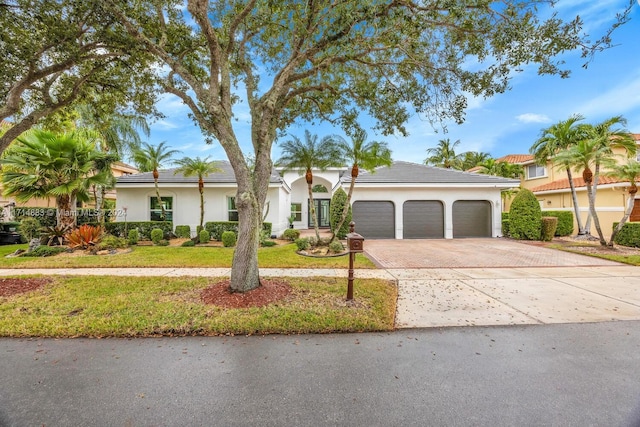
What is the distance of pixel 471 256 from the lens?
10.5 meters

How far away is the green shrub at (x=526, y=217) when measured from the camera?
49.2ft

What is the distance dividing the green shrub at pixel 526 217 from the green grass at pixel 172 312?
42.6 ft

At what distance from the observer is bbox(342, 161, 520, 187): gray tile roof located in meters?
15.8

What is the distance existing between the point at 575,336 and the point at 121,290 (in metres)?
8.33

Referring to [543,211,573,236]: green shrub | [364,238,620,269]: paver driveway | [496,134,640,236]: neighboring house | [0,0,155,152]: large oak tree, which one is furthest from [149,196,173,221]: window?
[543,211,573,236]: green shrub

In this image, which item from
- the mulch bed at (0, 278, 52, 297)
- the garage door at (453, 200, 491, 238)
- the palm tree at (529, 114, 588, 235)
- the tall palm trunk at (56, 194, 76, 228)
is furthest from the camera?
the garage door at (453, 200, 491, 238)

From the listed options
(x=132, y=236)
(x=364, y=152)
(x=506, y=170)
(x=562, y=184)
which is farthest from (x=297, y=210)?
(x=562, y=184)

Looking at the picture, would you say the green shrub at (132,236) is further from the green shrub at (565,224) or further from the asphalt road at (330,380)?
the green shrub at (565,224)

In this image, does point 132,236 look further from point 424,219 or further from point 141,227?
point 424,219

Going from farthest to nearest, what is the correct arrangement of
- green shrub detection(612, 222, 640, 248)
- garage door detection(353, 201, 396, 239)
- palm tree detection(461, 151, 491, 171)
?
palm tree detection(461, 151, 491, 171), garage door detection(353, 201, 396, 239), green shrub detection(612, 222, 640, 248)

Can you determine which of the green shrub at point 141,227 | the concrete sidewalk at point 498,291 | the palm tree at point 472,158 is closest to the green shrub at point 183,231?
the green shrub at point 141,227

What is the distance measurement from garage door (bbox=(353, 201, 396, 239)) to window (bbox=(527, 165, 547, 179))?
15.5m

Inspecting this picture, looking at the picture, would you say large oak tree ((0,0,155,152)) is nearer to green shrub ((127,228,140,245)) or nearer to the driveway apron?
green shrub ((127,228,140,245))

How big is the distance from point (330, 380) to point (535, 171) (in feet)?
91.8
